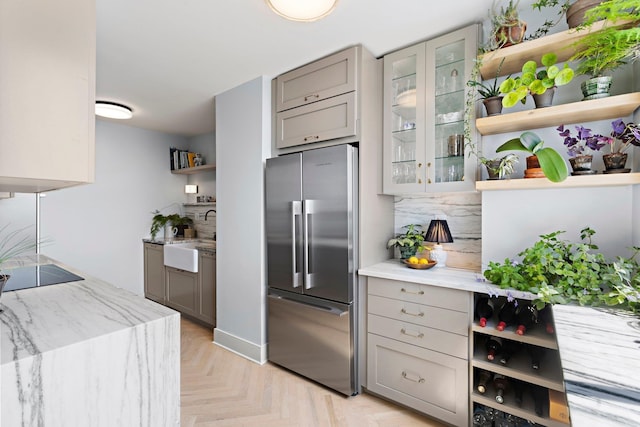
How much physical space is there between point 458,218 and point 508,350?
2.99 feet

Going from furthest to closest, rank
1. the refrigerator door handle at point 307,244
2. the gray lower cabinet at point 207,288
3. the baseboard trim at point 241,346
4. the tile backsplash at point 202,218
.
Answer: the tile backsplash at point 202,218
the gray lower cabinet at point 207,288
the baseboard trim at point 241,346
the refrigerator door handle at point 307,244

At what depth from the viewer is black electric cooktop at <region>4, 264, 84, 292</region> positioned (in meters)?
1.37

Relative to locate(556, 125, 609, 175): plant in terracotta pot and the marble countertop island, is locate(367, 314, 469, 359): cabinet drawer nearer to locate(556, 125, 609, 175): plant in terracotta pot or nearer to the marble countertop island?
locate(556, 125, 609, 175): plant in terracotta pot

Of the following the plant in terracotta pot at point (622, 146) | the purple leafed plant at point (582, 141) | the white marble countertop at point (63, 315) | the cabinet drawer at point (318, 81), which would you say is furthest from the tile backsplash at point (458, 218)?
the white marble countertop at point (63, 315)

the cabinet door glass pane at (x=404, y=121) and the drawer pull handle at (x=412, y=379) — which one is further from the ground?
the cabinet door glass pane at (x=404, y=121)

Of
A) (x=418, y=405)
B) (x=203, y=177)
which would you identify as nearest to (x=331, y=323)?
(x=418, y=405)

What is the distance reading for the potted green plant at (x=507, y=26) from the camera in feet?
5.33

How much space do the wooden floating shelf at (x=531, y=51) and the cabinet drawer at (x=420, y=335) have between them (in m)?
1.61

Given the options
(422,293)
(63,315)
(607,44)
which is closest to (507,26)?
(607,44)

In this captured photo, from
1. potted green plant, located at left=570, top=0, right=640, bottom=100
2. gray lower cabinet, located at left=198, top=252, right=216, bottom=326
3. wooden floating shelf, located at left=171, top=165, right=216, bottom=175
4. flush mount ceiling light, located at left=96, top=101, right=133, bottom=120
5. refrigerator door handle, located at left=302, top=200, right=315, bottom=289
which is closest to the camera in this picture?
potted green plant, located at left=570, top=0, right=640, bottom=100

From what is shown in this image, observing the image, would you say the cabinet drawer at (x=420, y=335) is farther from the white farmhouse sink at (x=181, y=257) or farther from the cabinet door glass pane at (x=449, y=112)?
the white farmhouse sink at (x=181, y=257)

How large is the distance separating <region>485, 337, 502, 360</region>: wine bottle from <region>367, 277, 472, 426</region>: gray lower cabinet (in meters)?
0.13

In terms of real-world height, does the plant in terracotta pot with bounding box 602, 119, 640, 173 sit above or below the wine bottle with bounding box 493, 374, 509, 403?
above

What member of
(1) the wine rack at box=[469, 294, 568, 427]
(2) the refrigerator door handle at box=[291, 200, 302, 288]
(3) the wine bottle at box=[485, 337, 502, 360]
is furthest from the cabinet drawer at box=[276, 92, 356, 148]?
(3) the wine bottle at box=[485, 337, 502, 360]
